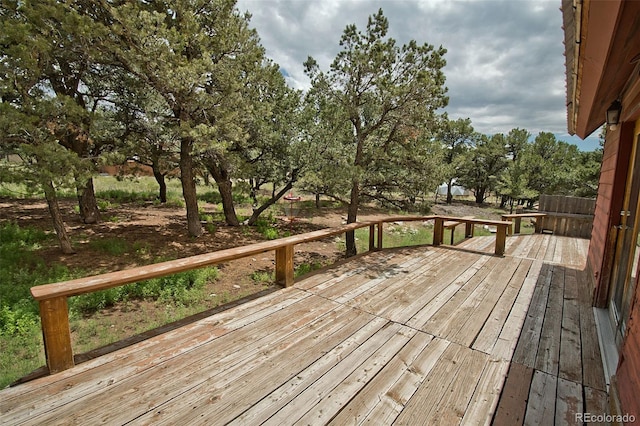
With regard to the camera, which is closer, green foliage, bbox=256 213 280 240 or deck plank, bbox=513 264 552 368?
deck plank, bbox=513 264 552 368

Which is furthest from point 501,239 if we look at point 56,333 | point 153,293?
point 153,293

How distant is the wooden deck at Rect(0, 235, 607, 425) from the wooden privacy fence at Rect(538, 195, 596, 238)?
6.14 meters

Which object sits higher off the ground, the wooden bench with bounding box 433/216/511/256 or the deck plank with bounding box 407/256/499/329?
the wooden bench with bounding box 433/216/511/256

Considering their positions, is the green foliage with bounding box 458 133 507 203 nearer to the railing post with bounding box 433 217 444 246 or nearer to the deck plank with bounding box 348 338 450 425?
the railing post with bounding box 433 217 444 246

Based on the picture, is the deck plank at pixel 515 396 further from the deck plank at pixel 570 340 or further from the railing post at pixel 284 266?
the railing post at pixel 284 266

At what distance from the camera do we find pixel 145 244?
7473 millimetres

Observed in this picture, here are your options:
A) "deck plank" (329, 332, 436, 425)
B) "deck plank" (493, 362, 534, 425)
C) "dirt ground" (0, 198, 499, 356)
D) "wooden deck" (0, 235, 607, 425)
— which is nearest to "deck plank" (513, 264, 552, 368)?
"wooden deck" (0, 235, 607, 425)

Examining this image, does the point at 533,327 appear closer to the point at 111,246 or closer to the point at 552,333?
the point at 552,333

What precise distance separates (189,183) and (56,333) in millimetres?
6843

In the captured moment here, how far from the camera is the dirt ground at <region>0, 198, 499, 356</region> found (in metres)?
5.62

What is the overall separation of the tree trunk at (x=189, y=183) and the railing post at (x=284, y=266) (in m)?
5.57

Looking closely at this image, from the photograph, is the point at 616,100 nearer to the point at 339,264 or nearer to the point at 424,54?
the point at 424,54

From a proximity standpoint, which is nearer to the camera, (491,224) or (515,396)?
(515,396)

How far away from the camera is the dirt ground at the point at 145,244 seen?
5.62 meters
